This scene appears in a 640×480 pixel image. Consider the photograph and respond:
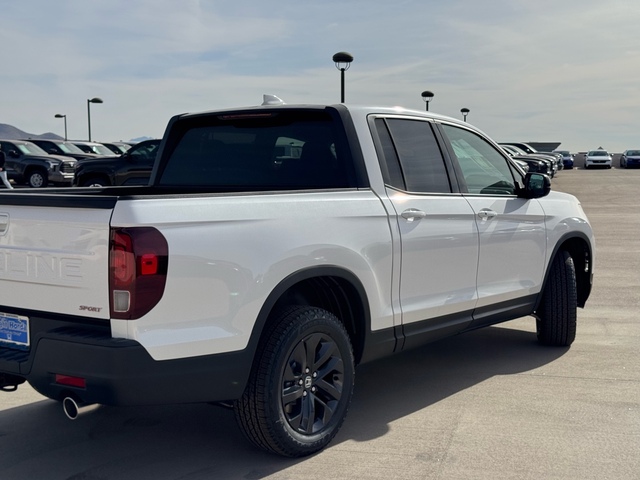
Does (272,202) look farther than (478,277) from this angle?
No

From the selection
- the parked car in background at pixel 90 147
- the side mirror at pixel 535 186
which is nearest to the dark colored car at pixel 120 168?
the parked car in background at pixel 90 147

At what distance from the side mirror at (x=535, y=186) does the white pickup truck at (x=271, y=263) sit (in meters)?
0.01

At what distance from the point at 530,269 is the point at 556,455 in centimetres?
202

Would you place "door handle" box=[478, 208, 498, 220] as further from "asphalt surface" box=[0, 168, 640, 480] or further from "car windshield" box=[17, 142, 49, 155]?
"car windshield" box=[17, 142, 49, 155]

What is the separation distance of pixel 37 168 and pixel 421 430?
23209 mm

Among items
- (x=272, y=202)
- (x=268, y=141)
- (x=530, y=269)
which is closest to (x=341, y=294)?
(x=272, y=202)

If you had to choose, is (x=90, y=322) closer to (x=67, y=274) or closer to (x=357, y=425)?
(x=67, y=274)

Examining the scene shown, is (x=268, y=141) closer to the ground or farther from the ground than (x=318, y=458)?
farther from the ground

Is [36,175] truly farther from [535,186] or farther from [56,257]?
[56,257]

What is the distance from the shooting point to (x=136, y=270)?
3436mm

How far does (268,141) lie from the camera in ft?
16.5

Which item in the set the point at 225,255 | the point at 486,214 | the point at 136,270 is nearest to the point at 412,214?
the point at 486,214

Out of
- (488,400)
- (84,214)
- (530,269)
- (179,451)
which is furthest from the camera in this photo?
(530,269)

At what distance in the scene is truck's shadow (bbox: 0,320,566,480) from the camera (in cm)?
411
